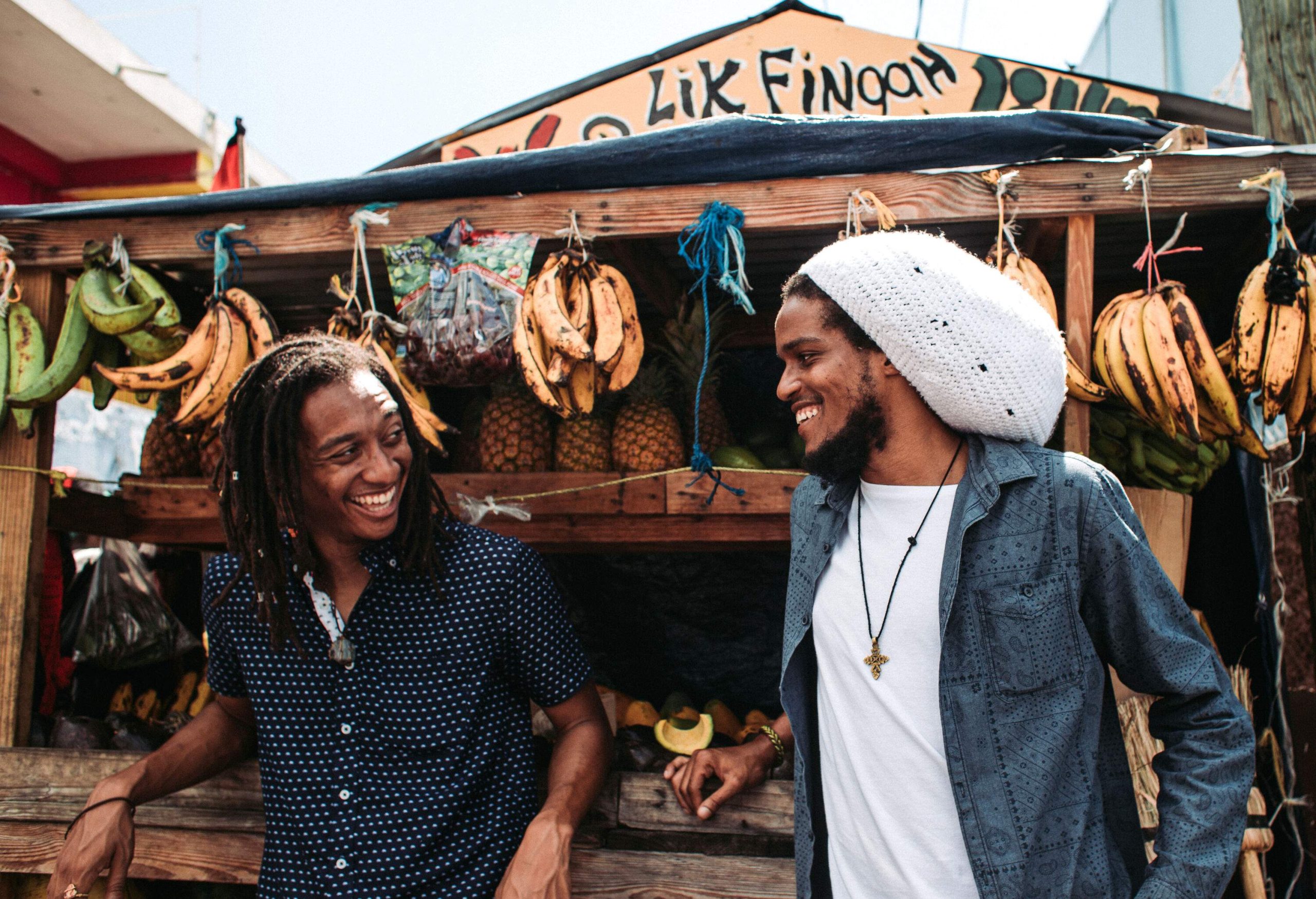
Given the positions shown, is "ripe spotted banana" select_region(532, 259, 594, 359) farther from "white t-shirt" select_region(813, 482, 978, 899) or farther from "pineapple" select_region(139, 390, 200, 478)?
"pineapple" select_region(139, 390, 200, 478)

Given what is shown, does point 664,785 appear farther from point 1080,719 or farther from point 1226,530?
point 1226,530

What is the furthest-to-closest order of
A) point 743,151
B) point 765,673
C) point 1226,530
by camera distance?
point 765,673, point 1226,530, point 743,151

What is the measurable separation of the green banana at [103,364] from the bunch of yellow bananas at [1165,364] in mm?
3250

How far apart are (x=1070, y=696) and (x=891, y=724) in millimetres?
309

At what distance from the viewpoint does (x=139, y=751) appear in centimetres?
273

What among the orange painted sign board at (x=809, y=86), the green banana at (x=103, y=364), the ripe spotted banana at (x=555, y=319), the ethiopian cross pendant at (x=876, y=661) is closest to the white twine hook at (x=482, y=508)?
the ripe spotted banana at (x=555, y=319)

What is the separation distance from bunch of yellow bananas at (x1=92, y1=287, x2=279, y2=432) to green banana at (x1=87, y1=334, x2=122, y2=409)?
0.07 m

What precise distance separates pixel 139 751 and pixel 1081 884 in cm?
276

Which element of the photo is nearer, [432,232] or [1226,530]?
[432,232]

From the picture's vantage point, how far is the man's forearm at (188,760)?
2150 millimetres

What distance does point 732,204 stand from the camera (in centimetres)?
261

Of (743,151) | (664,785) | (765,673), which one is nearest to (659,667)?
(765,673)

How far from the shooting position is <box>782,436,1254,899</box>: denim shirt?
1375 mm

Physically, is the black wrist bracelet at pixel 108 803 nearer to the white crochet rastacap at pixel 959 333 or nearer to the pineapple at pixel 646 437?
the pineapple at pixel 646 437
